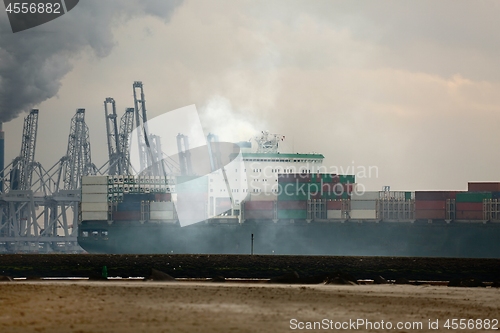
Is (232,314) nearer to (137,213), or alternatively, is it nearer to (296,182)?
(296,182)

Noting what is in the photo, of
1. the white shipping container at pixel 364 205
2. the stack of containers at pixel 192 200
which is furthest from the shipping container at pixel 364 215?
the stack of containers at pixel 192 200

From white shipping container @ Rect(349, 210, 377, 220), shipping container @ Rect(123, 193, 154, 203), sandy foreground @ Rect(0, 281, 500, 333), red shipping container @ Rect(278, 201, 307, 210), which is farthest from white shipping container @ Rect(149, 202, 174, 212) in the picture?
sandy foreground @ Rect(0, 281, 500, 333)

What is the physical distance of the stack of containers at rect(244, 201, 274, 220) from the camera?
85.6 meters

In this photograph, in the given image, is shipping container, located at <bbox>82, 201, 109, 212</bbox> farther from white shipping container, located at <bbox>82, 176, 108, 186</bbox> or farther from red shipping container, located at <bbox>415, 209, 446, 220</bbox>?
red shipping container, located at <bbox>415, 209, 446, 220</bbox>

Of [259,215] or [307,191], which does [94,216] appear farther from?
[307,191]

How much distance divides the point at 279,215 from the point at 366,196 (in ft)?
27.9

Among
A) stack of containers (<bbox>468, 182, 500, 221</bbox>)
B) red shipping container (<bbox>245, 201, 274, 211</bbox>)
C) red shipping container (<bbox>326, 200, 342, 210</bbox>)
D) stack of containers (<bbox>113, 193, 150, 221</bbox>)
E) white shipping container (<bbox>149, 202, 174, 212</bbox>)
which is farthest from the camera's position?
stack of containers (<bbox>113, 193, 150, 221</bbox>)

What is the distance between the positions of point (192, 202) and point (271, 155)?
33.0 ft

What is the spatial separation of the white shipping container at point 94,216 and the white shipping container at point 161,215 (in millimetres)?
5755

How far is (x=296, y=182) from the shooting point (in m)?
83.4

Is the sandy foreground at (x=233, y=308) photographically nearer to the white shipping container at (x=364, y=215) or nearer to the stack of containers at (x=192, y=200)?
the white shipping container at (x=364, y=215)

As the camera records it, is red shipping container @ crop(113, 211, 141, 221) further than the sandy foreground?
Yes

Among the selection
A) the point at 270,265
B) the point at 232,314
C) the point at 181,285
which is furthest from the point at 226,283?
the point at 270,265

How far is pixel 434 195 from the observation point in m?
81.1
